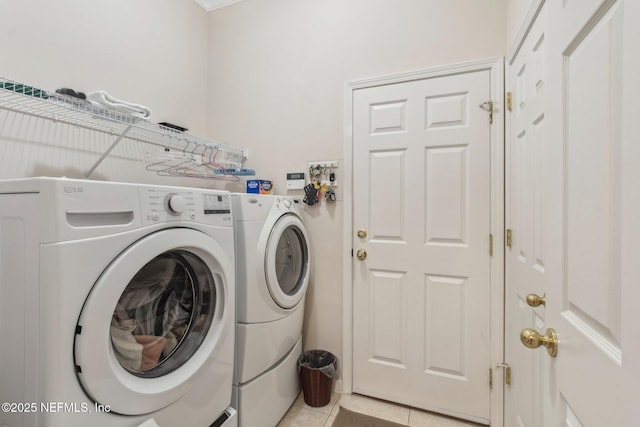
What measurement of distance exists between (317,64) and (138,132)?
1.23 m

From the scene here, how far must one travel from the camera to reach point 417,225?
175 cm

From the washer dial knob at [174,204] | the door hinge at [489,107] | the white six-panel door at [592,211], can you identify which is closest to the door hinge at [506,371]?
the white six-panel door at [592,211]

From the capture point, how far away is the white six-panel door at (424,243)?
5.39 ft

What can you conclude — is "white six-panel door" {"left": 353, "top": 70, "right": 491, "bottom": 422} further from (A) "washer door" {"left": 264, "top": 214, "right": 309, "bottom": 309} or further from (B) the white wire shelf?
(B) the white wire shelf

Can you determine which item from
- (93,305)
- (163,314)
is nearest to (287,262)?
(163,314)

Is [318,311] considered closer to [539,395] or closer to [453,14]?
[539,395]

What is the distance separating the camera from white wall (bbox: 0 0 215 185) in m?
1.26

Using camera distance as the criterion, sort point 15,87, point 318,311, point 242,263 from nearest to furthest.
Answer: point 15,87 → point 242,263 → point 318,311

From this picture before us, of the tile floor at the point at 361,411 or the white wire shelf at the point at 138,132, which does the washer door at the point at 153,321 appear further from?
the tile floor at the point at 361,411

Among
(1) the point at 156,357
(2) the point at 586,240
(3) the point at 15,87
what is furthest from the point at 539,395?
(3) the point at 15,87

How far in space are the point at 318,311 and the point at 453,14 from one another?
204 centimetres

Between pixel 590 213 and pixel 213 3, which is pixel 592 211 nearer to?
pixel 590 213

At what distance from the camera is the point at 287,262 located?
5.96 ft

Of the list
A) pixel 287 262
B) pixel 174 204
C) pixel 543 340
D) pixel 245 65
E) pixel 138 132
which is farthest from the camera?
pixel 245 65
